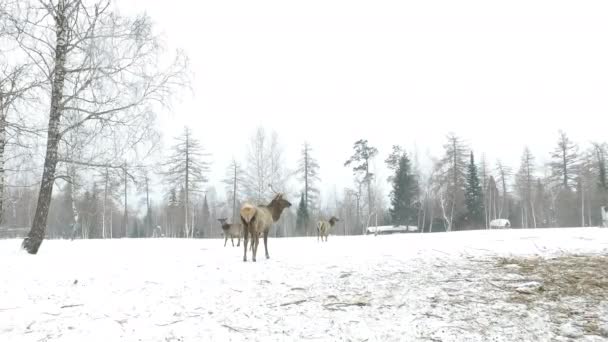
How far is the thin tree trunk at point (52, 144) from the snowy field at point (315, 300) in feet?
4.79

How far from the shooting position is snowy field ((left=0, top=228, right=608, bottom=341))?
4.91 m

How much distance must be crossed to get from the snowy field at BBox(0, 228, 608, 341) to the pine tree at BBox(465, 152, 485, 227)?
41.9 metres

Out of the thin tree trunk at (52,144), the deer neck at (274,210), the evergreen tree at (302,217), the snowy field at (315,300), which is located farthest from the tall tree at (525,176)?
the thin tree trunk at (52,144)

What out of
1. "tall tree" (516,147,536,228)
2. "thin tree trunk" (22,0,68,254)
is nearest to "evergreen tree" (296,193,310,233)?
"tall tree" (516,147,536,228)

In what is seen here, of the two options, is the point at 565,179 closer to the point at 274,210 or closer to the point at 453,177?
the point at 453,177

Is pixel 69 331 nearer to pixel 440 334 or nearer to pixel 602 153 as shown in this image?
pixel 440 334

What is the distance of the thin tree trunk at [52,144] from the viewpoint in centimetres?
1114

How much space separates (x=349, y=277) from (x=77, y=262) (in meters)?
7.63

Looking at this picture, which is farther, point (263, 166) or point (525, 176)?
point (525, 176)

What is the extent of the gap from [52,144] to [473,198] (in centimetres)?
4883

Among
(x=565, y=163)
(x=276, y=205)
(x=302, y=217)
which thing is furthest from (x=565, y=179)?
(x=276, y=205)

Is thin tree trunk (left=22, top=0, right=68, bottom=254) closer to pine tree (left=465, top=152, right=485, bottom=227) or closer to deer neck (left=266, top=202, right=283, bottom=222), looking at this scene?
deer neck (left=266, top=202, right=283, bottom=222)

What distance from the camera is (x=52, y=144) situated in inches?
447

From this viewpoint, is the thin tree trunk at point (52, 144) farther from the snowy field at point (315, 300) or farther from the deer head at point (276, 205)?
the deer head at point (276, 205)
